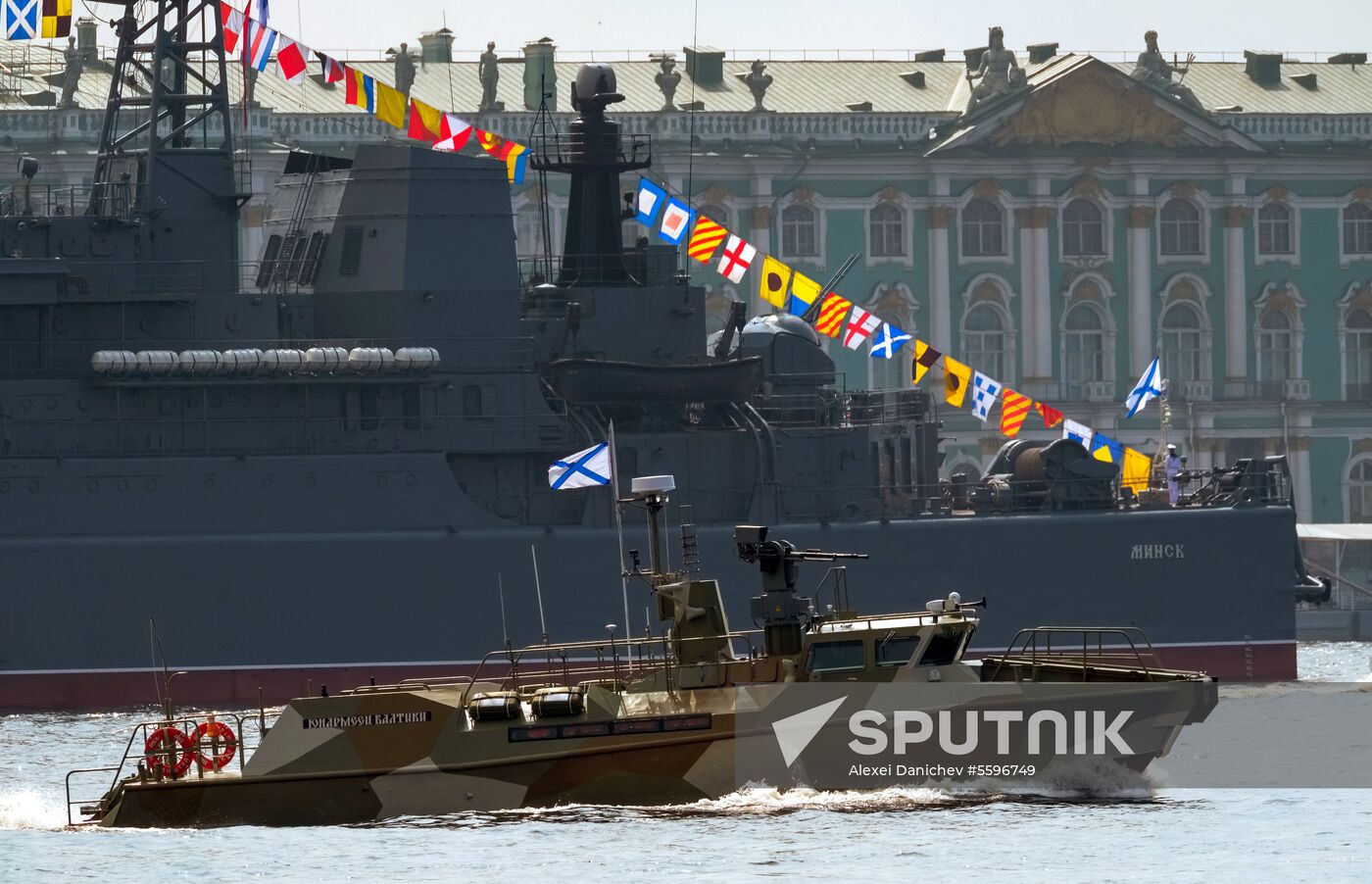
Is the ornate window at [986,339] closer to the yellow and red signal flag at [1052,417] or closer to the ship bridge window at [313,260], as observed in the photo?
→ the yellow and red signal flag at [1052,417]

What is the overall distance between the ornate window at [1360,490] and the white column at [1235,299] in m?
4.30

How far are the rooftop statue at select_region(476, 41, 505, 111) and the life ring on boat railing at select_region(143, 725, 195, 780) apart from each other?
49223mm

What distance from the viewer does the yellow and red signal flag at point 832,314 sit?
145 ft

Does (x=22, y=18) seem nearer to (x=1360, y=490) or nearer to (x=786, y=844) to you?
(x=786, y=844)

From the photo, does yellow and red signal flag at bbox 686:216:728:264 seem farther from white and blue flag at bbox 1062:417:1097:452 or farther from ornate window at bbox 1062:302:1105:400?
ornate window at bbox 1062:302:1105:400

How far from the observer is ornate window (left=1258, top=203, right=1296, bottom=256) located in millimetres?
81312

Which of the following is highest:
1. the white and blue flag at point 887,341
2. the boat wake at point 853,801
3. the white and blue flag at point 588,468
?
the white and blue flag at point 887,341

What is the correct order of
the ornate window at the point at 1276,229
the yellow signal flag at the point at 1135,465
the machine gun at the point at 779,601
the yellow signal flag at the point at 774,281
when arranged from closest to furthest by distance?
1. the machine gun at the point at 779,601
2. the yellow signal flag at the point at 774,281
3. the yellow signal flag at the point at 1135,465
4. the ornate window at the point at 1276,229

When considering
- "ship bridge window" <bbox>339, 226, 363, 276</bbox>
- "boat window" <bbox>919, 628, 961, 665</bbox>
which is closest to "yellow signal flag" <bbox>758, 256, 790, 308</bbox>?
"ship bridge window" <bbox>339, 226, 363, 276</bbox>

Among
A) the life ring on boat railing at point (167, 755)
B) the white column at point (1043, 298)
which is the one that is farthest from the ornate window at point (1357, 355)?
the life ring on boat railing at point (167, 755)

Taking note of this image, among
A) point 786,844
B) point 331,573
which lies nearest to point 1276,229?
point 331,573

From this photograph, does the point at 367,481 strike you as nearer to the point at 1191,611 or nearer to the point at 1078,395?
the point at 1191,611

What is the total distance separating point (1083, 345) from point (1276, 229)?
7.24m

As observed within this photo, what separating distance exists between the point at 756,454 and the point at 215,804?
1814 centimetres
